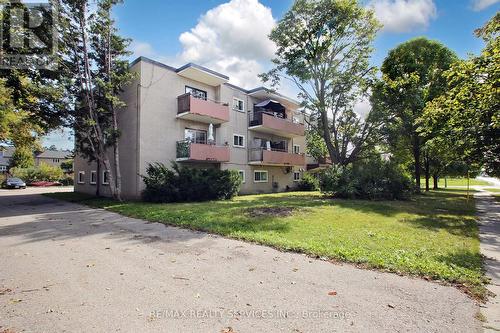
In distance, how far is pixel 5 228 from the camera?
9.20 metres

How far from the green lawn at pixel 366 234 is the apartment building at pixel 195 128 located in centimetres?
680

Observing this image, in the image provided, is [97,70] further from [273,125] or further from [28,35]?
[273,125]

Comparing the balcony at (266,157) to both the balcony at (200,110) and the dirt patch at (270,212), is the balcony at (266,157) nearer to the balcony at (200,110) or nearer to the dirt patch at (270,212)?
the balcony at (200,110)

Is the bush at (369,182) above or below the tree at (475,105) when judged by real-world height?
below

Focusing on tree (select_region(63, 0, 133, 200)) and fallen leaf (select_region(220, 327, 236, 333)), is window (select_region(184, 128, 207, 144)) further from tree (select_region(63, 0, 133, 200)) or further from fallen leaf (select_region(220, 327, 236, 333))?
fallen leaf (select_region(220, 327, 236, 333))

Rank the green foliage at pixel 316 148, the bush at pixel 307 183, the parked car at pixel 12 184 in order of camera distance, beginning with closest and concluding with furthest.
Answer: the bush at pixel 307 183 < the green foliage at pixel 316 148 < the parked car at pixel 12 184

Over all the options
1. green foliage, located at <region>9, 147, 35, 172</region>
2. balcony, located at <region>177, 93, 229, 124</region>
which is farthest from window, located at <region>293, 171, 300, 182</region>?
green foliage, located at <region>9, 147, 35, 172</region>

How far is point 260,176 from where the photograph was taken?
2672 cm

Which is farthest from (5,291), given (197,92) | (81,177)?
(81,177)

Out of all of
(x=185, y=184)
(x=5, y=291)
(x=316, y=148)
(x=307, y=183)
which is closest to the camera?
(x=5, y=291)

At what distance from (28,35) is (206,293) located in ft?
57.2

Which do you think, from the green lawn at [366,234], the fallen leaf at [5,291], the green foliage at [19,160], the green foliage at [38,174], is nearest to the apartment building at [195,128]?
the green lawn at [366,234]

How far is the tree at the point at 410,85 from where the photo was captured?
22984 millimetres

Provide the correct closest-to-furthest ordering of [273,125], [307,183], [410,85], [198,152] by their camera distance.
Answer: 1. [198,152]
2. [410,85]
3. [273,125]
4. [307,183]
